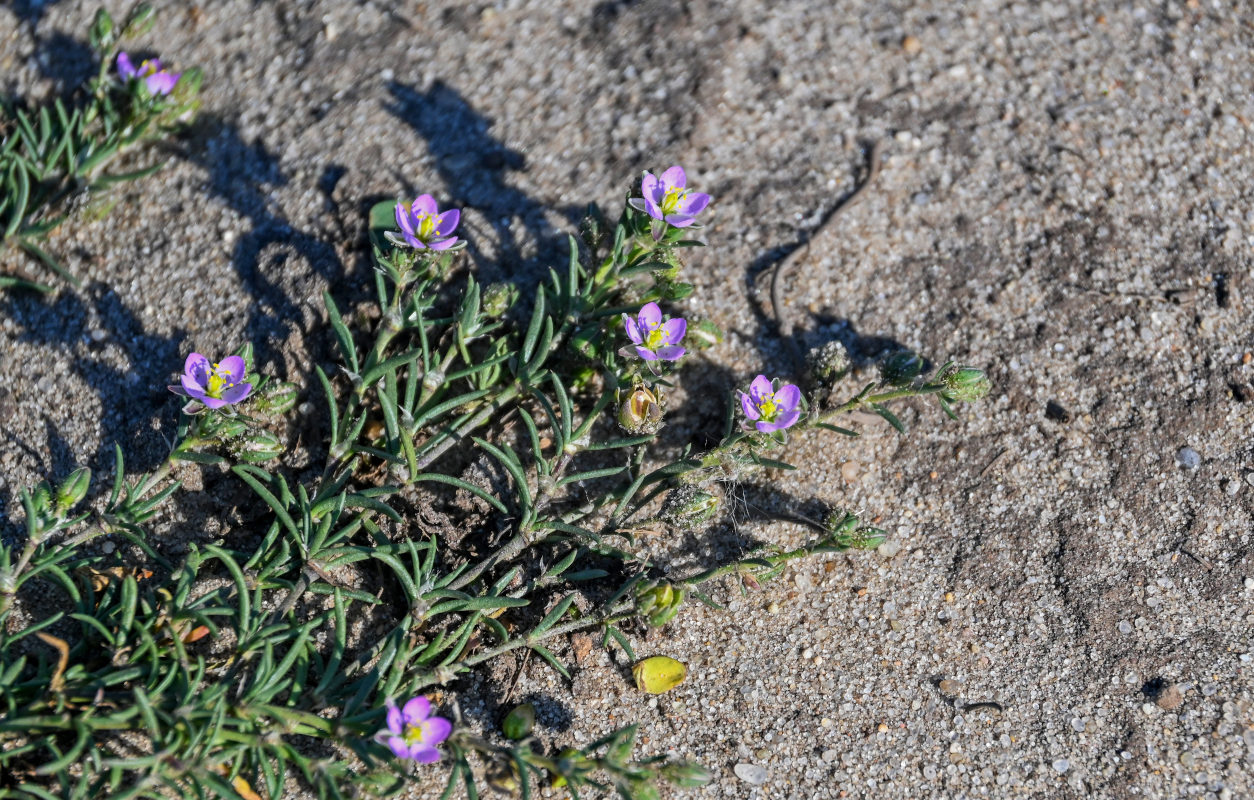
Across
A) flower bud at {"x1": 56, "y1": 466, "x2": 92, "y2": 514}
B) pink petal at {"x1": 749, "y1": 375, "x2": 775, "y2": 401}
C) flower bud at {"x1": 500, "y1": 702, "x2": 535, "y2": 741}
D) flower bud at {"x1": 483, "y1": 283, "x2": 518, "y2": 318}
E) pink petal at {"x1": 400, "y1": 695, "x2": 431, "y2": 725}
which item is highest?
flower bud at {"x1": 56, "y1": 466, "x2": 92, "y2": 514}

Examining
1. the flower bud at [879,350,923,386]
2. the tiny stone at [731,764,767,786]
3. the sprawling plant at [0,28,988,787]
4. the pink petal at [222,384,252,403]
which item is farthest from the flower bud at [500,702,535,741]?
the flower bud at [879,350,923,386]

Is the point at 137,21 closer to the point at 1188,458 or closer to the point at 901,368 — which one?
the point at 901,368

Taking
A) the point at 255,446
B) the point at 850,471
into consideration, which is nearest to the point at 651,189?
the point at 850,471

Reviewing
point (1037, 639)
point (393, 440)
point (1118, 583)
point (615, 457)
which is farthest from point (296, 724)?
point (1118, 583)

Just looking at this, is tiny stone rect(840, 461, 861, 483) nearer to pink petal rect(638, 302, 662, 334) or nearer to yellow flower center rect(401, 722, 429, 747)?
pink petal rect(638, 302, 662, 334)

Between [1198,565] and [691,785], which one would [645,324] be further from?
[1198,565]

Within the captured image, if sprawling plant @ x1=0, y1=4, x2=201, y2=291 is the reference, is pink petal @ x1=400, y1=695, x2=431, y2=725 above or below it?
below
